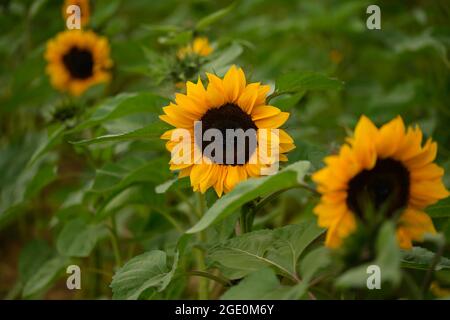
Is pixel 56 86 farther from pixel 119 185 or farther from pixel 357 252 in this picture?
pixel 357 252

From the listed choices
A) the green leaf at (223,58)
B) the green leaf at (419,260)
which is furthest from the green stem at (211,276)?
the green leaf at (223,58)

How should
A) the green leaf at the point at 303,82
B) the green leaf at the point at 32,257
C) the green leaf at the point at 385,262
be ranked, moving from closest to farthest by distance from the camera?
the green leaf at the point at 385,262, the green leaf at the point at 303,82, the green leaf at the point at 32,257

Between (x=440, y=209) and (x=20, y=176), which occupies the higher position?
(x=20, y=176)

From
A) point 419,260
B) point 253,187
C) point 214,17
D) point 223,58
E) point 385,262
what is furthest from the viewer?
point 214,17

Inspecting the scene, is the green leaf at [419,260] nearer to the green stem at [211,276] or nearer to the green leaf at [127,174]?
the green stem at [211,276]

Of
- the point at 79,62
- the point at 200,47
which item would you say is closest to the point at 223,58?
the point at 200,47

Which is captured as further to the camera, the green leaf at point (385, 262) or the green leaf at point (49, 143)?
the green leaf at point (49, 143)

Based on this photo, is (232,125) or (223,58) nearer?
(232,125)

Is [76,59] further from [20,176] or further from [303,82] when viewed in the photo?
[303,82]
